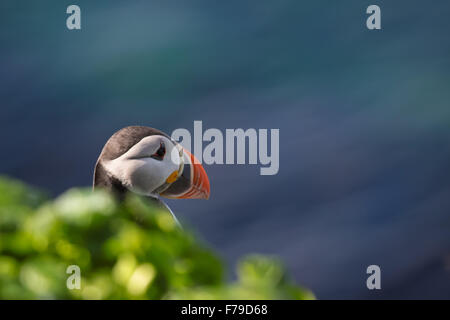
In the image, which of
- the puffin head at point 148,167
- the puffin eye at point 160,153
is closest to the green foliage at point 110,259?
the puffin head at point 148,167

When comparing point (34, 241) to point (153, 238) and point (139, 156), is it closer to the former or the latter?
point (153, 238)

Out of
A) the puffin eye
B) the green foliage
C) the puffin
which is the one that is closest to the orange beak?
the puffin

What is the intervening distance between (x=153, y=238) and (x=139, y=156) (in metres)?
1.95

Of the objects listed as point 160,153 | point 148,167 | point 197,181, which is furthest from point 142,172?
point 197,181

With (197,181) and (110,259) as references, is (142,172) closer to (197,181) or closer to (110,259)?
(197,181)

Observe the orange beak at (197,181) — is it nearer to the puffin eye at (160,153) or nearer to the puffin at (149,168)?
the puffin at (149,168)

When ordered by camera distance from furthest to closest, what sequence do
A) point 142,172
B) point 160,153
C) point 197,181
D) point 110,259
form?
point 197,181 → point 160,153 → point 142,172 → point 110,259

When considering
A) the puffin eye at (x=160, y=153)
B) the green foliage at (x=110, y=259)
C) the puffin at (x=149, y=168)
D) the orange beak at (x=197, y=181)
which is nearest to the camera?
the green foliage at (x=110, y=259)

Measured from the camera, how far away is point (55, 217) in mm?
524

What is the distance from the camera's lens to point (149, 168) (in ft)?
8.20

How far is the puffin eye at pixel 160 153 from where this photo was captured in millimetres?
2532

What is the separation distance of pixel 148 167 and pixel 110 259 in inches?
77.4
